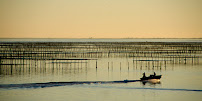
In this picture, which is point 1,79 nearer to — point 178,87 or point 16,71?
point 16,71

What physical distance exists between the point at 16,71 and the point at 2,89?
1448 cm

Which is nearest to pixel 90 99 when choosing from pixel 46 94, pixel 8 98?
pixel 46 94

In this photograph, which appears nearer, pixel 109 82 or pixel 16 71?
pixel 109 82

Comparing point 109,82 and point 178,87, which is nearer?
point 178,87

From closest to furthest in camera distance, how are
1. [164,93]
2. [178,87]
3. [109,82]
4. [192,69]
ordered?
[164,93], [178,87], [109,82], [192,69]

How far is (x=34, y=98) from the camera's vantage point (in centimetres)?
3184

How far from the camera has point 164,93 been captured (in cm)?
3484

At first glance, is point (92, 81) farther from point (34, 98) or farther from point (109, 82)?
point (34, 98)

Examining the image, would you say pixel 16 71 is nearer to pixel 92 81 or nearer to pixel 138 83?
pixel 92 81

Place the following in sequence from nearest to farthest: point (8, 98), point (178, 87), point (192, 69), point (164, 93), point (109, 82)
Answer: point (8, 98) → point (164, 93) → point (178, 87) → point (109, 82) → point (192, 69)

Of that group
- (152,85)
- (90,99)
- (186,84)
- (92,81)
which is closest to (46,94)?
(90,99)

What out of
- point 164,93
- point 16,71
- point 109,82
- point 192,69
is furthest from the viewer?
point 192,69

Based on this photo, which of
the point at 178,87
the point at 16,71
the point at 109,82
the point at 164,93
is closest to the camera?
the point at 164,93

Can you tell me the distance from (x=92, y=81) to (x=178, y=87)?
904 cm
